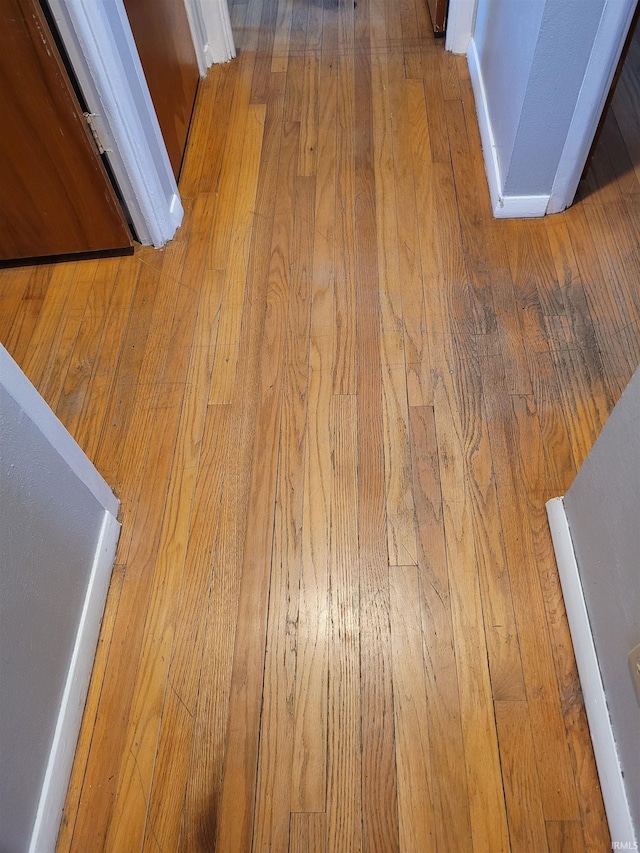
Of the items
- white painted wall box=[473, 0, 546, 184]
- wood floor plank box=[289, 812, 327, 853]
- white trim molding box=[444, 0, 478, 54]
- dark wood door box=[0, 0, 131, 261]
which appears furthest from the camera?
white trim molding box=[444, 0, 478, 54]

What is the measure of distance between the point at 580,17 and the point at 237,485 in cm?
136

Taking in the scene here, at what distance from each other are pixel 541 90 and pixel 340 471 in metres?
1.12

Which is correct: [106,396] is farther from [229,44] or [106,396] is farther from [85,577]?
[229,44]

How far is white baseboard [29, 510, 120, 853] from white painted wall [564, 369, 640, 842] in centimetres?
98

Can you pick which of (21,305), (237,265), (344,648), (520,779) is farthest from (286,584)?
(21,305)

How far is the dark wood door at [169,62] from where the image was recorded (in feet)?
5.99

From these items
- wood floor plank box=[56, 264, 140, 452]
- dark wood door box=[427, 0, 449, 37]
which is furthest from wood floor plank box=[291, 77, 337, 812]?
dark wood door box=[427, 0, 449, 37]

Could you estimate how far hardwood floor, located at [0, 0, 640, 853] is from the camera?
3.76ft

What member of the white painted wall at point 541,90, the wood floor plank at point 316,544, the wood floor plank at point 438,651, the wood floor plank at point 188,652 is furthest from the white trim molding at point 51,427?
the white painted wall at point 541,90

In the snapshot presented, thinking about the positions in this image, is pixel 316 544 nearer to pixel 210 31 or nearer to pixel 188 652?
pixel 188 652

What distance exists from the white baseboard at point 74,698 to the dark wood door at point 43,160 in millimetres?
938

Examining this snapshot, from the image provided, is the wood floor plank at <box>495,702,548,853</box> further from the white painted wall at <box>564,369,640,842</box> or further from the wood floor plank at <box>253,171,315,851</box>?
the wood floor plank at <box>253,171,315,851</box>

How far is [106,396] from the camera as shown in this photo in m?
1.67

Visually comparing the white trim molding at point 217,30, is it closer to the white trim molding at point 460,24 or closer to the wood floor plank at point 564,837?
the white trim molding at point 460,24
